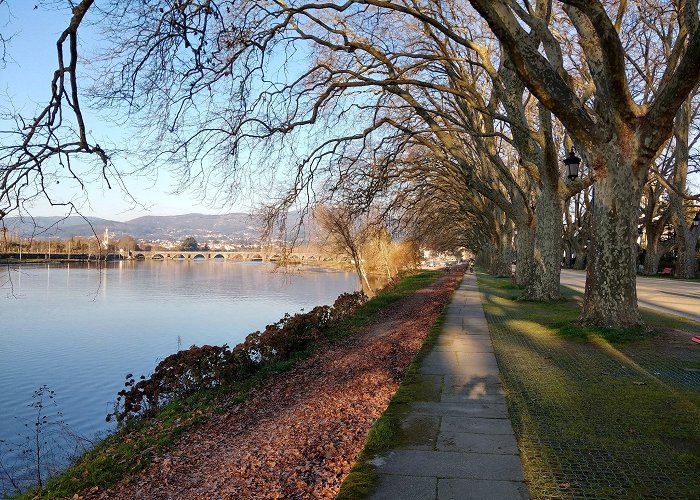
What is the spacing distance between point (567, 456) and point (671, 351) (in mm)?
5374

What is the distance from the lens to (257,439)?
602 centimetres

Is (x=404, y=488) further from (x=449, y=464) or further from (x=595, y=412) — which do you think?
(x=595, y=412)

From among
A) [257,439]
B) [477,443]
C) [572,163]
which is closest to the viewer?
[477,443]

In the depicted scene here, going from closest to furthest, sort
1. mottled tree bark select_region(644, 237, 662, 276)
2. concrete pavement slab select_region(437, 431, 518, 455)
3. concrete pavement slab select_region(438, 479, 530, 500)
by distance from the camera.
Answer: concrete pavement slab select_region(438, 479, 530, 500) < concrete pavement slab select_region(437, 431, 518, 455) < mottled tree bark select_region(644, 237, 662, 276)

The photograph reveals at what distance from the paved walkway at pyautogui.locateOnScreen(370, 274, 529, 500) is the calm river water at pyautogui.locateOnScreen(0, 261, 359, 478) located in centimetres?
359

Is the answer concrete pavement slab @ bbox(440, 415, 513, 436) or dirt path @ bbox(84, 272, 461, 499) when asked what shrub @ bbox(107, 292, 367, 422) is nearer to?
dirt path @ bbox(84, 272, 461, 499)

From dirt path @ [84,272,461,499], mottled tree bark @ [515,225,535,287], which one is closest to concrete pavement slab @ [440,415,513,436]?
dirt path @ [84,272,461,499]

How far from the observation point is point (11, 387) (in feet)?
41.5

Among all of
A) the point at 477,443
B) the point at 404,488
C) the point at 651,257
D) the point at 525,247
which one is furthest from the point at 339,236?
the point at 404,488

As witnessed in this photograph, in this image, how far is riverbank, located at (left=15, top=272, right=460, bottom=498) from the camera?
4828mm

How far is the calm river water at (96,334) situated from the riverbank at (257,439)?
2119 millimetres

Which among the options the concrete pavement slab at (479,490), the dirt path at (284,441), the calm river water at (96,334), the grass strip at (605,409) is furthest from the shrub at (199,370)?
the concrete pavement slab at (479,490)

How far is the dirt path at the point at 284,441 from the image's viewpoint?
4.66 metres

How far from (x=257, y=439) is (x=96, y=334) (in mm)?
15898
